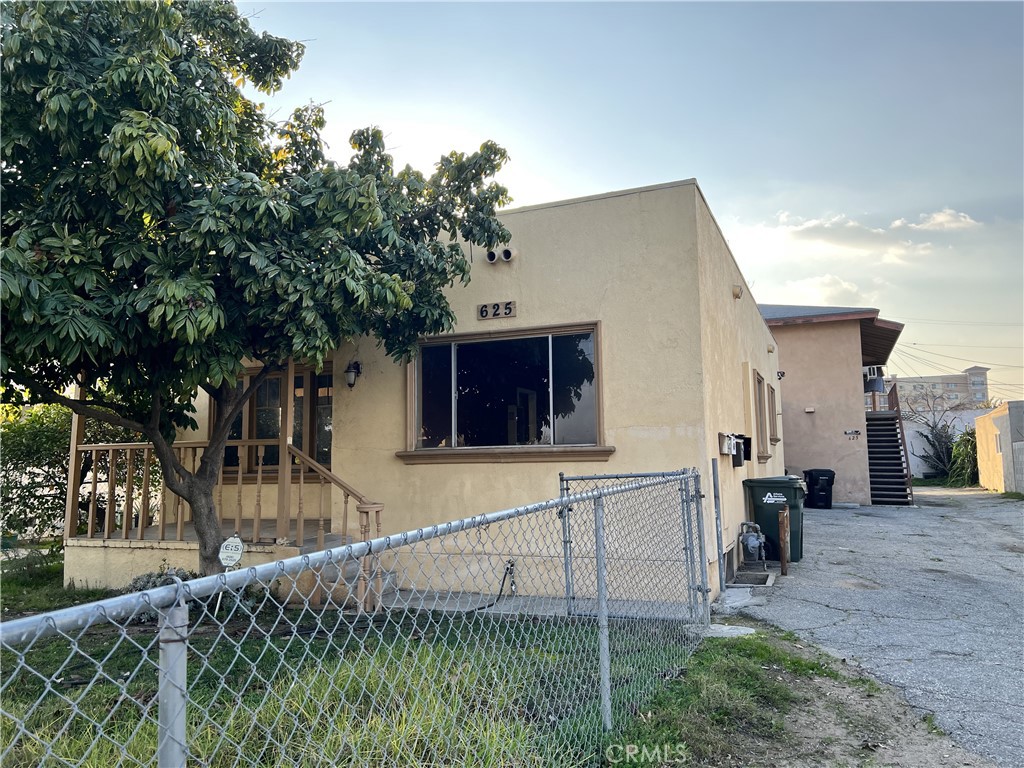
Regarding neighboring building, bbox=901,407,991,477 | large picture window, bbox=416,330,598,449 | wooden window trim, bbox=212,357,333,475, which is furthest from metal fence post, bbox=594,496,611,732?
neighboring building, bbox=901,407,991,477

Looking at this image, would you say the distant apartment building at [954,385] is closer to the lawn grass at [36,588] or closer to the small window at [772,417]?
the small window at [772,417]

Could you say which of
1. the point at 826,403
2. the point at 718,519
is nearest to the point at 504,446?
the point at 718,519

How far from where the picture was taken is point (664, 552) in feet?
20.6

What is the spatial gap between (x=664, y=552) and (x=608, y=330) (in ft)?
7.65

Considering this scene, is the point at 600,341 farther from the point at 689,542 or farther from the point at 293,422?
the point at 293,422

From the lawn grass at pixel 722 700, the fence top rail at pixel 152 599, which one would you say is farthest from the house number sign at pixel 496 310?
the fence top rail at pixel 152 599

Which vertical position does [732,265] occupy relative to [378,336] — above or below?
above

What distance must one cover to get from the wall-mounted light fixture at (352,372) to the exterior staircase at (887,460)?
15056 mm

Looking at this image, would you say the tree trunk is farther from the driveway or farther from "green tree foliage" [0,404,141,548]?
the driveway

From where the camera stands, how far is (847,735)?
365 centimetres

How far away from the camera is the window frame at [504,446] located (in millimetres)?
6984

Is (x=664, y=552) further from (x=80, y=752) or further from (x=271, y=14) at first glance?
(x=271, y=14)

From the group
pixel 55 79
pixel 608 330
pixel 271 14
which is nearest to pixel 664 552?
pixel 608 330

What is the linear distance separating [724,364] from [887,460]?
12.9 m
